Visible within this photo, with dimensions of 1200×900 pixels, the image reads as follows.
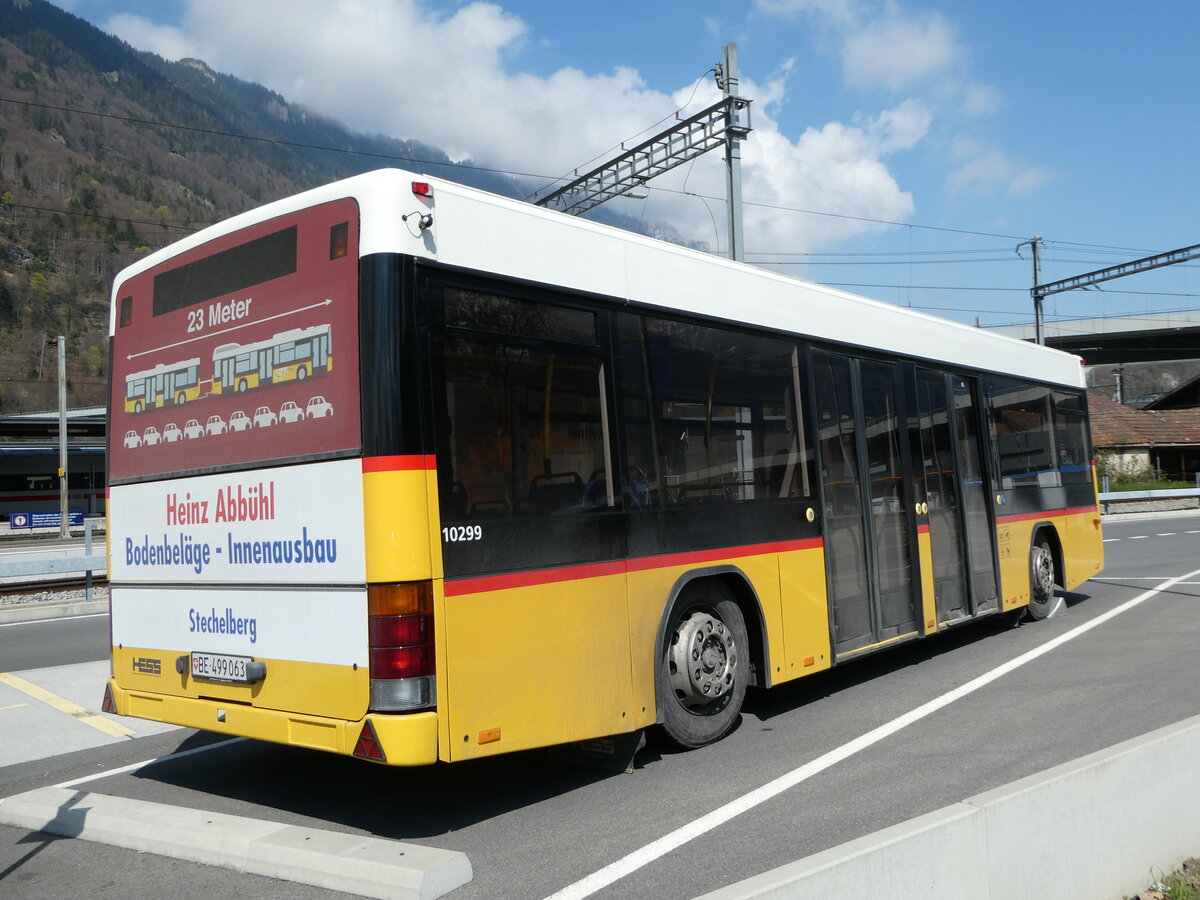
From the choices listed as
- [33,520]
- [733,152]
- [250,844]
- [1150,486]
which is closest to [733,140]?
[733,152]

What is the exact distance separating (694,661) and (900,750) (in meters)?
1.41

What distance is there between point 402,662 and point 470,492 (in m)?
0.87

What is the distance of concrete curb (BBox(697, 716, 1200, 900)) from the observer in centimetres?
327

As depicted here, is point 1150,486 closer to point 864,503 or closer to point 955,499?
point 955,499

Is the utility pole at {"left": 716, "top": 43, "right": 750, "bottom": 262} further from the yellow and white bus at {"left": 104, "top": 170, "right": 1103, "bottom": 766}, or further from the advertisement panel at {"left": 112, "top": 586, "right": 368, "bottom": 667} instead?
the advertisement panel at {"left": 112, "top": 586, "right": 368, "bottom": 667}

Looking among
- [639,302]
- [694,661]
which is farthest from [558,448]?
[694,661]

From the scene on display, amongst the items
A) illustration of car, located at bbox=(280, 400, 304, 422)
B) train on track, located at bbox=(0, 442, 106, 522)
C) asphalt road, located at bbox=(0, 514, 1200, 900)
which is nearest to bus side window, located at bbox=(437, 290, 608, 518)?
illustration of car, located at bbox=(280, 400, 304, 422)

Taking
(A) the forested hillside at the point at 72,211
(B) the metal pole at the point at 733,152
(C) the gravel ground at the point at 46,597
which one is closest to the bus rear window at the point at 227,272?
(C) the gravel ground at the point at 46,597

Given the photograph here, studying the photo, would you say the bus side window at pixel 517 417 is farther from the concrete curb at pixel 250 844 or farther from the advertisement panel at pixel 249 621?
the concrete curb at pixel 250 844

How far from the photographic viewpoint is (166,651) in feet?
19.6

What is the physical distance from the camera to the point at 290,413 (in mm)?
5293

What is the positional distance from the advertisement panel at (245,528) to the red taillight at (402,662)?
1.25 ft

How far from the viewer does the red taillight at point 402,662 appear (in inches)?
188

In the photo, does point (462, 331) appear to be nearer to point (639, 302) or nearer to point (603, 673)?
point (639, 302)
